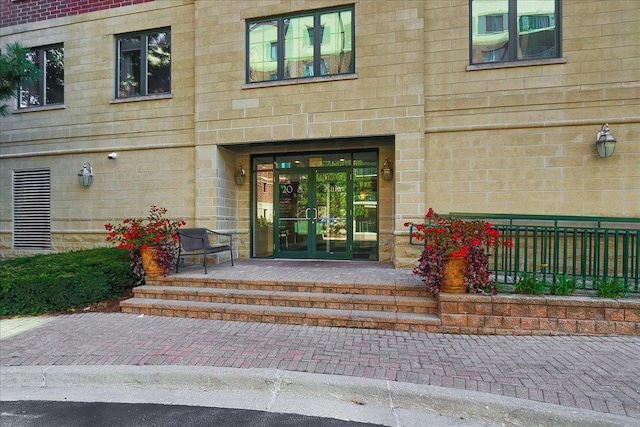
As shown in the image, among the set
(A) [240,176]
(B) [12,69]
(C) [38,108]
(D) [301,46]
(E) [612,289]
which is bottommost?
(E) [612,289]

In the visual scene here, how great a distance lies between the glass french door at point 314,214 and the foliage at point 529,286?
403 cm

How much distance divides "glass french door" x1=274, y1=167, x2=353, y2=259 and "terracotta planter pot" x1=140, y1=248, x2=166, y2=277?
297 cm

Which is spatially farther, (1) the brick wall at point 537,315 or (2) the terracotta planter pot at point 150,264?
(2) the terracotta planter pot at point 150,264

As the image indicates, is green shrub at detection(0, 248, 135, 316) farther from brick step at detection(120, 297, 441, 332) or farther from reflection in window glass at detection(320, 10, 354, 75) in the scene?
reflection in window glass at detection(320, 10, 354, 75)

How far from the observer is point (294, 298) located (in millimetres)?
5191

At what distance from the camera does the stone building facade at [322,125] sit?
6.41 meters

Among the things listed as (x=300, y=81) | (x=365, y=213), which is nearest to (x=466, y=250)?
(x=365, y=213)

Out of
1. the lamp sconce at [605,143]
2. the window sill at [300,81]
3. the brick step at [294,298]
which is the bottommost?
the brick step at [294,298]

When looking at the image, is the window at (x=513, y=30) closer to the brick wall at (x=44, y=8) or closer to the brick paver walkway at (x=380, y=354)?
the brick paver walkway at (x=380, y=354)

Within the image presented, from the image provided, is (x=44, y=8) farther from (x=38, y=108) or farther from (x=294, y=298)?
(x=294, y=298)

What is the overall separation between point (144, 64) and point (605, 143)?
971 cm

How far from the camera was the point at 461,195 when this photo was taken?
6.83 meters

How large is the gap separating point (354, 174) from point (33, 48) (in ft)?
29.4

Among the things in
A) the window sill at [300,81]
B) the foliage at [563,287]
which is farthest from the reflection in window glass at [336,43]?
the foliage at [563,287]
